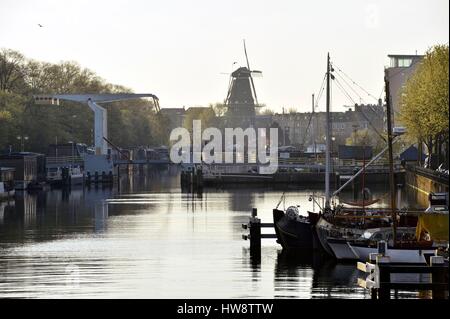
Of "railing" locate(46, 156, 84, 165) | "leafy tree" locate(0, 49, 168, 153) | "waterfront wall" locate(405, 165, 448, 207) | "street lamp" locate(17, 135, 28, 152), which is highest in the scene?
"leafy tree" locate(0, 49, 168, 153)

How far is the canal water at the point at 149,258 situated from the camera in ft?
112

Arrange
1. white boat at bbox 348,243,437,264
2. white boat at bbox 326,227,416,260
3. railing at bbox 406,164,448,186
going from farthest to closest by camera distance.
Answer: railing at bbox 406,164,448,186 < white boat at bbox 326,227,416,260 < white boat at bbox 348,243,437,264

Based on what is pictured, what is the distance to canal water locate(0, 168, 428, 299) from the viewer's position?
34062mm

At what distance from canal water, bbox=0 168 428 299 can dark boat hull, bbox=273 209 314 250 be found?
0.50 metres

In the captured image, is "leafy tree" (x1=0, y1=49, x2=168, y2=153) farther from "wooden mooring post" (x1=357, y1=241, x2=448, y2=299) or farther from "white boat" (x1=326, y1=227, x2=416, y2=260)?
"wooden mooring post" (x1=357, y1=241, x2=448, y2=299)

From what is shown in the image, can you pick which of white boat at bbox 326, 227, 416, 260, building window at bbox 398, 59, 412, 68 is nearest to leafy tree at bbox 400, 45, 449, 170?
white boat at bbox 326, 227, 416, 260

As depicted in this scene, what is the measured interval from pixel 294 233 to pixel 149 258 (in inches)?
225

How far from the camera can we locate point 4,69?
391 ft

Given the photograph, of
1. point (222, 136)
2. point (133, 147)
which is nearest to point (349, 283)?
point (133, 147)

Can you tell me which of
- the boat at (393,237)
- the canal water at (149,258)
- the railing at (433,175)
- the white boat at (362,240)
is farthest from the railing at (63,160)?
the white boat at (362,240)

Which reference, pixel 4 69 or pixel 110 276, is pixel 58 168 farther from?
pixel 110 276

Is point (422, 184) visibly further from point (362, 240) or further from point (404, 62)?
point (404, 62)

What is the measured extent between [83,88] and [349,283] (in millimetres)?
111076

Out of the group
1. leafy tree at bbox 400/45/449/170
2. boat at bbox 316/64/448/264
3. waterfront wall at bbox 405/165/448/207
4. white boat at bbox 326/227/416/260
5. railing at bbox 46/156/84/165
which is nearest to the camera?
boat at bbox 316/64/448/264
